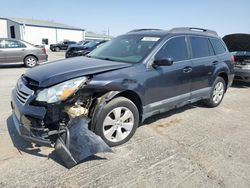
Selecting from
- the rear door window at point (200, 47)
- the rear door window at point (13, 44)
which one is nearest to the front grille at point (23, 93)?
the rear door window at point (200, 47)

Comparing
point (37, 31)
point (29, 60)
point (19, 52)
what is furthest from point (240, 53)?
point (37, 31)

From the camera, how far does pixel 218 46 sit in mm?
6152

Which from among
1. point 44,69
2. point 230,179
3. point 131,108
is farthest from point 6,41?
point 230,179

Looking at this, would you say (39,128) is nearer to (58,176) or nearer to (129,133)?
(58,176)

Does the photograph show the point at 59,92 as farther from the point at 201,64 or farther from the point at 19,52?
the point at 19,52

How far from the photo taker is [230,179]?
10.3 feet

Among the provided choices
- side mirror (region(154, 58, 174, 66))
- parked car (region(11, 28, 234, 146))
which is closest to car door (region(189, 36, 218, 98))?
parked car (region(11, 28, 234, 146))

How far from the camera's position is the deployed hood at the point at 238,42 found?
10165mm

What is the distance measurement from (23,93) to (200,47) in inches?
146

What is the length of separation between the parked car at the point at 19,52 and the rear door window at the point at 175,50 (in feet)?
32.8

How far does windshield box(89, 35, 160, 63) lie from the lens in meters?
4.37

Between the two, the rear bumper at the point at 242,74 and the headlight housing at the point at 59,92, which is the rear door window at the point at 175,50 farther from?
the rear bumper at the point at 242,74

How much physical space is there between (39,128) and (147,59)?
6.64 feet

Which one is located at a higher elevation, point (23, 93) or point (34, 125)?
point (23, 93)
